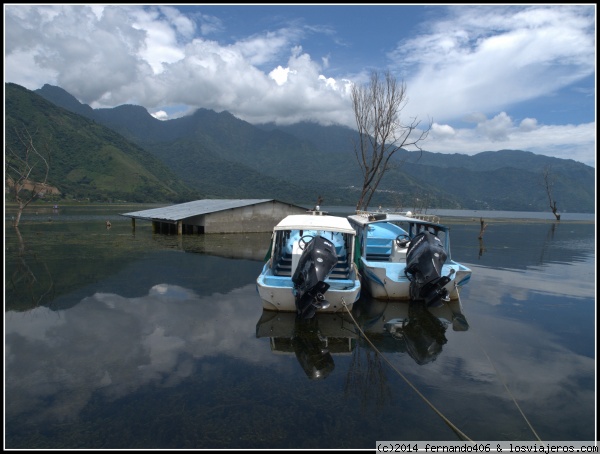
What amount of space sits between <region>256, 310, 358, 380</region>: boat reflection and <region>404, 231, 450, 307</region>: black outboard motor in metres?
2.57

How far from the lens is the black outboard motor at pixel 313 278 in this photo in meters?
9.88

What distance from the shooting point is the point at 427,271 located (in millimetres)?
11609

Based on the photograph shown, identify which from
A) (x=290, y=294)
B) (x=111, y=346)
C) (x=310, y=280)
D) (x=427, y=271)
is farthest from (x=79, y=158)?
(x=427, y=271)

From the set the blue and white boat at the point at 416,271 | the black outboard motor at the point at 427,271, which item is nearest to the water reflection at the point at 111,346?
the blue and white boat at the point at 416,271

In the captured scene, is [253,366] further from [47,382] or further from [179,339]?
[47,382]

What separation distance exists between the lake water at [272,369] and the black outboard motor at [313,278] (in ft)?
2.77

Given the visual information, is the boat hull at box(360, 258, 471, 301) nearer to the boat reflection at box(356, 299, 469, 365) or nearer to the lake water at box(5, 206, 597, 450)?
the boat reflection at box(356, 299, 469, 365)

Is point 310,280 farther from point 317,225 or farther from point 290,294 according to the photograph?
point 317,225

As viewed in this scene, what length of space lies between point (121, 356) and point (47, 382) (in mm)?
1481

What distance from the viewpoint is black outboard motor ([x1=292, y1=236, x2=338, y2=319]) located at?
9883 mm

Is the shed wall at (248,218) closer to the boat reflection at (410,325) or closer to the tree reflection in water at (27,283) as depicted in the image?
the tree reflection in water at (27,283)

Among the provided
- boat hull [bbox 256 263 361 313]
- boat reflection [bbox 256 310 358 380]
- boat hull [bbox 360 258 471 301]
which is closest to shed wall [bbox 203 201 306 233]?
boat hull [bbox 360 258 471 301]

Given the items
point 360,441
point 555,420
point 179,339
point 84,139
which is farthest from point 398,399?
point 84,139

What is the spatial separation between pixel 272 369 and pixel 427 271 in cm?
619
